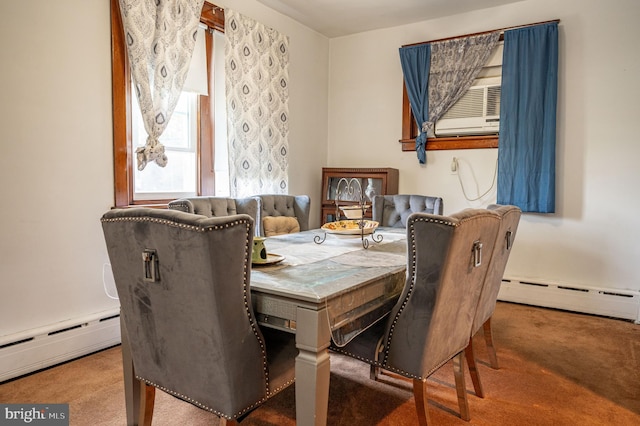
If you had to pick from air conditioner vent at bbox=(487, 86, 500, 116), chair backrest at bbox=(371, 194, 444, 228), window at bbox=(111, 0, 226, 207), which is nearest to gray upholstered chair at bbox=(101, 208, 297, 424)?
window at bbox=(111, 0, 226, 207)

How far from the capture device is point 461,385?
1890mm

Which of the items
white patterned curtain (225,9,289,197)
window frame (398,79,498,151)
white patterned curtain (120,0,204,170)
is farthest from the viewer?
window frame (398,79,498,151)

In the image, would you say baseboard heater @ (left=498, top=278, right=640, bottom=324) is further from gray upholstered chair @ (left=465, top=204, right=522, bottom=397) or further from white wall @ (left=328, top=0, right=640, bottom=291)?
gray upholstered chair @ (left=465, top=204, right=522, bottom=397)

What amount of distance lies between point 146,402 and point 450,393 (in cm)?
145

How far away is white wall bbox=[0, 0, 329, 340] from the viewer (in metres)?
2.28

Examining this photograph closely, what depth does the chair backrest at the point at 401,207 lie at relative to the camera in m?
3.35

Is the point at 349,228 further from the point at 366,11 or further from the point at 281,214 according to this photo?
the point at 366,11

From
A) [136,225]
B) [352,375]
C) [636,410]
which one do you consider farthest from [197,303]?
[636,410]

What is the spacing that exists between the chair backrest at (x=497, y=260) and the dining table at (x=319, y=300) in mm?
388

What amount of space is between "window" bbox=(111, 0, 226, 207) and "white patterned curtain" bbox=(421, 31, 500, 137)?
202 cm

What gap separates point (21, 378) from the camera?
7.50ft

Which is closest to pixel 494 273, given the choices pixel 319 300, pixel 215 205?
pixel 319 300

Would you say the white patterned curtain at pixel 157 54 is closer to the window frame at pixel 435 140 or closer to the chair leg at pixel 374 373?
the chair leg at pixel 374 373

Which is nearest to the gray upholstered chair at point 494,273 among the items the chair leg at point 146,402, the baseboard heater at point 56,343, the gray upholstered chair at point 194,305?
the gray upholstered chair at point 194,305
